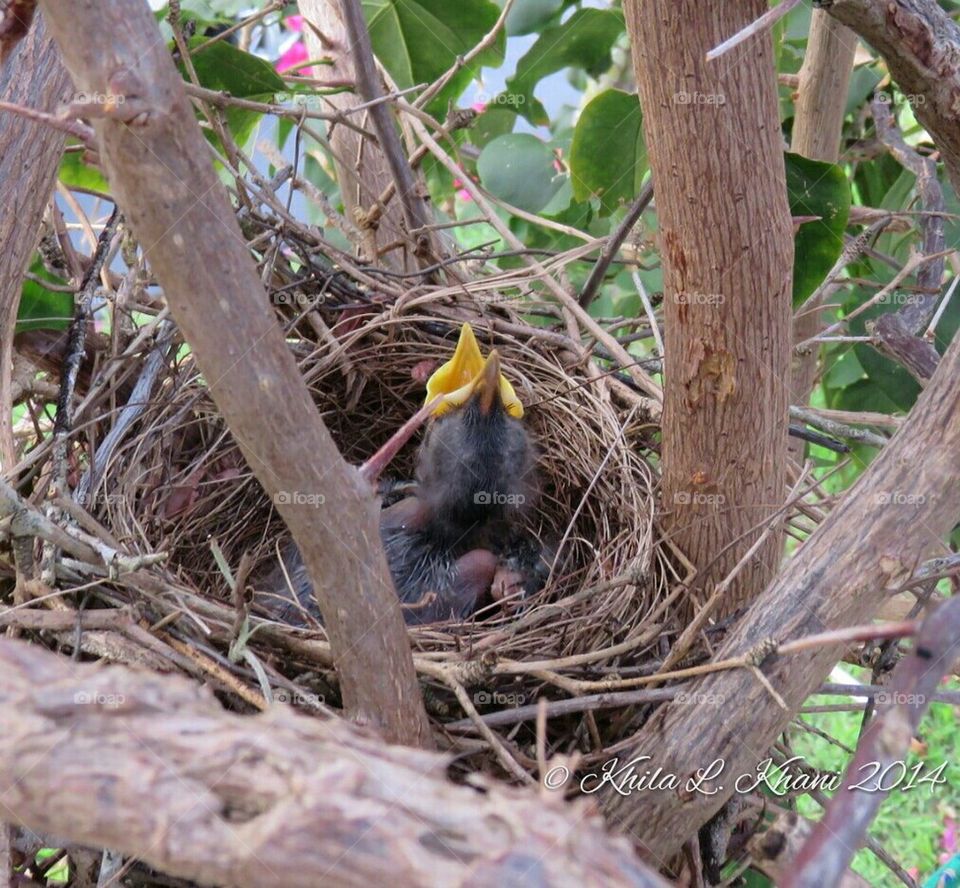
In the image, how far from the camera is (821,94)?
62.7 inches

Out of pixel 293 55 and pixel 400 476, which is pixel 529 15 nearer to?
pixel 400 476

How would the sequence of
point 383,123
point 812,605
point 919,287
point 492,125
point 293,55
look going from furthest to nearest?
point 293,55, point 492,125, point 383,123, point 919,287, point 812,605

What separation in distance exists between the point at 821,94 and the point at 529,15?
541 mm

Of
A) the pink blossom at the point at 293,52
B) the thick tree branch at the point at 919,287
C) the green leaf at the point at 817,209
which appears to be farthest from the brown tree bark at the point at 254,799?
the pink blossom at the point at 293,52

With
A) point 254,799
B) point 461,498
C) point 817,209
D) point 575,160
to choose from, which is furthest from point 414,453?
point 254,799

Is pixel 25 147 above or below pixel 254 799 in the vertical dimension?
above

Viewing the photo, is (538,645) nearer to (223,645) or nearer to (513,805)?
(223,645)

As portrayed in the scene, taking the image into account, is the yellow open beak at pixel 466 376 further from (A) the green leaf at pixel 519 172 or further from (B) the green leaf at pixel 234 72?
(B) the green leaf at pixel 234 72

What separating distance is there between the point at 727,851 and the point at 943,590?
2.20 metres

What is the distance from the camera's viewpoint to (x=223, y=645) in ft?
3.61

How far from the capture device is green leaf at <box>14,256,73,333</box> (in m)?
1.47

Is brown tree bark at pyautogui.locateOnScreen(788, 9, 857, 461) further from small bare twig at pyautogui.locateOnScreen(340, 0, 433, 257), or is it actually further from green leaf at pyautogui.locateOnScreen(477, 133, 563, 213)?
small bare twig at pyautogui.locateOnScreen(340, 0, 433, 257)

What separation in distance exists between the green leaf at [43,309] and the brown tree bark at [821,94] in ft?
3.41

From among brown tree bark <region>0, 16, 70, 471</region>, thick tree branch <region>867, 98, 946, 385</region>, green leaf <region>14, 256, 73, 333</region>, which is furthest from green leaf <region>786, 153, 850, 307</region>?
green leaf <region>14, 256, 73, 333</region>
